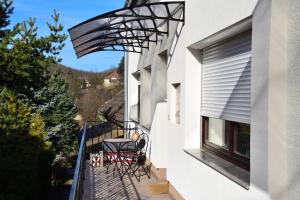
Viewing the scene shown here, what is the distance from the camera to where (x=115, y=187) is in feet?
26.8

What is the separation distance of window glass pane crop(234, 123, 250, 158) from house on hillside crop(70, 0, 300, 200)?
0.04 feet

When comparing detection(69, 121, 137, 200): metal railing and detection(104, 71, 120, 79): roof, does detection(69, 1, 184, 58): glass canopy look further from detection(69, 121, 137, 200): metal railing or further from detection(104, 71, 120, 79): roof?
detection(104, 71, 120, 79): roof

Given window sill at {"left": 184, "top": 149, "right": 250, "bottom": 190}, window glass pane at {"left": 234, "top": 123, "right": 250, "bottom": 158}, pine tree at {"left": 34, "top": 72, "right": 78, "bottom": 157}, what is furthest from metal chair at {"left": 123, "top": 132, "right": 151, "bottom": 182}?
pine tree at {"left": 34, "top": 72, "right": 78, "bottom": 157}

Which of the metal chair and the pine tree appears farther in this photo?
the pine tree

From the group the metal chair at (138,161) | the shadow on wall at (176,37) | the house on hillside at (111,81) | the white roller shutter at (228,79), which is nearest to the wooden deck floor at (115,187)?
the metal chair at (138,161)

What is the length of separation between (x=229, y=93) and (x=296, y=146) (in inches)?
75.2

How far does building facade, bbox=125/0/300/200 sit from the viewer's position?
3.18 m

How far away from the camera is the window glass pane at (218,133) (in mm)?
5326

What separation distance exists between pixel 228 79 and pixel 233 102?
1.22 feet

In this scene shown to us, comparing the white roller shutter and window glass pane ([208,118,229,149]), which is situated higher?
the white roller shutter

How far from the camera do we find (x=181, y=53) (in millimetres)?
6730

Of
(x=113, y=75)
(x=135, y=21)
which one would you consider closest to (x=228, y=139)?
(x=135, y=21)

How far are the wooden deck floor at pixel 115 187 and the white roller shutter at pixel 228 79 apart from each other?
2407mm

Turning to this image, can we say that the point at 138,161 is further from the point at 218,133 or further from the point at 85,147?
the point at 218,133
